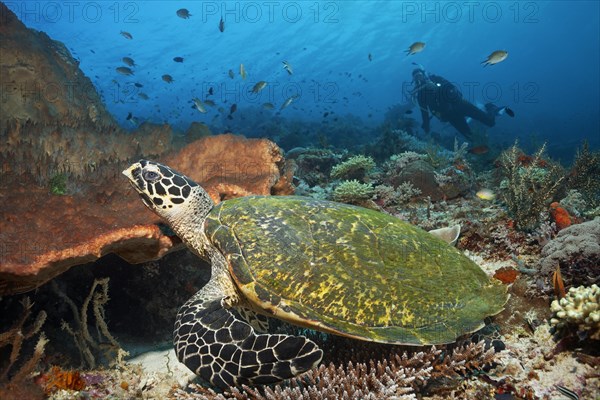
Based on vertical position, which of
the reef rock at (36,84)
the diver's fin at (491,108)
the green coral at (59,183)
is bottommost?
the diver's fin at (491,108)

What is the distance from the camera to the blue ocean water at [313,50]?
46031mm

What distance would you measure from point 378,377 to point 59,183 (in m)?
4.10

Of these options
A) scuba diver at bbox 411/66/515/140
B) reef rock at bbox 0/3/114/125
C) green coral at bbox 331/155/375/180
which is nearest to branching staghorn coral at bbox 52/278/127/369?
reef rock at bbox 0/3/114/125

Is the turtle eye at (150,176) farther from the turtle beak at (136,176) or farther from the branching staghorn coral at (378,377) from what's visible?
the branching staghorn coral at (378,377)

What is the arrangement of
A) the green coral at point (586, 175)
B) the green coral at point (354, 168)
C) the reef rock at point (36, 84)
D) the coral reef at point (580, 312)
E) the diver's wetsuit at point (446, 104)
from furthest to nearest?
the diver's wetsuit at point (446, 104)
the green coral at point (354, 168)
the reef rock at point (36, 84)
the green coral at point (586, 175)
the coral reef at point (580, 312)

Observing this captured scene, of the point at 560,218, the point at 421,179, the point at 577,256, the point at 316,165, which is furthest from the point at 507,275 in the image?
the point at 316,165

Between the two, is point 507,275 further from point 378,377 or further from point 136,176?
point 136,176

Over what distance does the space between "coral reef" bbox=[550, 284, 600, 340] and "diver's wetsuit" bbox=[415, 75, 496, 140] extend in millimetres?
13053

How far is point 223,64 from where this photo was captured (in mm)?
67438

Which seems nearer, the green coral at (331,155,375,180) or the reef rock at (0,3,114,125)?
the reef rock at (0,3,114,125)

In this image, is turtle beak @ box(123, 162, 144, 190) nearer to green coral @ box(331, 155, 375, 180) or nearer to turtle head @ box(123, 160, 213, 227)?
turtle head @ box(123, 160, 213, 227)

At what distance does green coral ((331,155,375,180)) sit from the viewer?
842 centimetres

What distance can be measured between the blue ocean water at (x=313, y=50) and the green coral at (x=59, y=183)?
2026 cm

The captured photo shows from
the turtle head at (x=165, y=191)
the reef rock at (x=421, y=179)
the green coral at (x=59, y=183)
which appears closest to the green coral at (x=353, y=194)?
the reef rock at (x=421, y=179)
